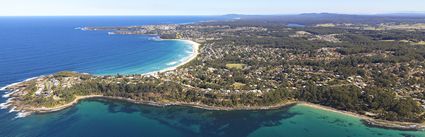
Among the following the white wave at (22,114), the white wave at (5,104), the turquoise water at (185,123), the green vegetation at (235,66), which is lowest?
the turquoise water at (185,123)

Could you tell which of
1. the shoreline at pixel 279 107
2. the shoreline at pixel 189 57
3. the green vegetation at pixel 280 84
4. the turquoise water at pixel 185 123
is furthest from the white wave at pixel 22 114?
the shoreline at pixel 189 57

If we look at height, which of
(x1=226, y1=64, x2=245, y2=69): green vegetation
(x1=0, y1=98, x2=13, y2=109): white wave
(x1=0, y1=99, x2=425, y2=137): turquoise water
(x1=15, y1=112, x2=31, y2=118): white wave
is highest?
(x1=226, y1=64, x2=245, y2=69): green vegetation

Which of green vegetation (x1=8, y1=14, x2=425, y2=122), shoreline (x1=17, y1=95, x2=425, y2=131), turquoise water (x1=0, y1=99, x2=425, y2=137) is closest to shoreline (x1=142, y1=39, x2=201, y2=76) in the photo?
green vegetation (x1=8, y1=14, x2=425, y2=122)

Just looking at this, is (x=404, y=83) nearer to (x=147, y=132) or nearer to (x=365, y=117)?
(x=365, y=117)

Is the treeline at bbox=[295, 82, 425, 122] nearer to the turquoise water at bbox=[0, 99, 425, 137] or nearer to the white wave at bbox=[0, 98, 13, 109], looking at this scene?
the turquoise water at bbox=[0, 99, 425, 137]

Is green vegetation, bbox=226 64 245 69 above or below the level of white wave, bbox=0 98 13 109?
above

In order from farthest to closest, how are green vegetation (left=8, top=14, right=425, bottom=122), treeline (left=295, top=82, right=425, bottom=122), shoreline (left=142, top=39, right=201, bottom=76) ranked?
shoreline (left=142, top=39, right=201, bottom=76) < green vegetation (left=8, top=14, right=425, bottom=122) < treeline (left=295, top=82, right=425, bottom=122)

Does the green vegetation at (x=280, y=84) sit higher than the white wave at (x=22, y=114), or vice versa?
the green vegetation at (x=280, y=84)

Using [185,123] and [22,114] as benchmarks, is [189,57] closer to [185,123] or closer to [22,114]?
[185,123]

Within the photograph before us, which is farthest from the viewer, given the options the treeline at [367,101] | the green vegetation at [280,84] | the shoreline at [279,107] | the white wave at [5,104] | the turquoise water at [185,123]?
the green vegetation at [280,84]

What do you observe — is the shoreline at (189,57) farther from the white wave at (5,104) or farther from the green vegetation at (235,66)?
the white wave at (5,104)

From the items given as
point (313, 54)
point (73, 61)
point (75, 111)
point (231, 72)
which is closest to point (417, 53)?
point (313, 54)
